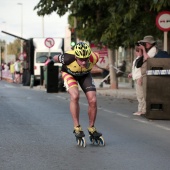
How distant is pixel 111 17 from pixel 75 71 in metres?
14.1

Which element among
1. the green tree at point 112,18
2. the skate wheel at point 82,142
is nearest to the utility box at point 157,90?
the green tree at point 112,18

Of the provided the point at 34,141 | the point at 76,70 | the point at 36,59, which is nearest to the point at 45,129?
the point at 34,141

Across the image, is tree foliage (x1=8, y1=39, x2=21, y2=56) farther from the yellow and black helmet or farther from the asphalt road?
the yellow and black helmet

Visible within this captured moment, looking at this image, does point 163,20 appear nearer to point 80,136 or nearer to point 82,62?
point 82,62

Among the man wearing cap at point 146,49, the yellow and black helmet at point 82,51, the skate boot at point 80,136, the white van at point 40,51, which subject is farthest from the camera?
the white van at point 40,51

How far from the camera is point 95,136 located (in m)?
8.77

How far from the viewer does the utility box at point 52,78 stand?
2672cm

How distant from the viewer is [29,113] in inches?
567

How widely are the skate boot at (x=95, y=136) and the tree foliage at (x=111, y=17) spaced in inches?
256

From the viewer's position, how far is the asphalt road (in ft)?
24.0

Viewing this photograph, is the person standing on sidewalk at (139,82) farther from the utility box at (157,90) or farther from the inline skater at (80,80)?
the inline skater at (80,80)

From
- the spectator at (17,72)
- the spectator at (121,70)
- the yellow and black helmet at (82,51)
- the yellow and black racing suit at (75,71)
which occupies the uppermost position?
the yellow and black helmet at (82,51)

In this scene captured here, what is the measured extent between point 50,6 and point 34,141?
17.4 metres

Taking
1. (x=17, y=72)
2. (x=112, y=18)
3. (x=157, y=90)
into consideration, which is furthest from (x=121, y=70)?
(x=157, y=90)
